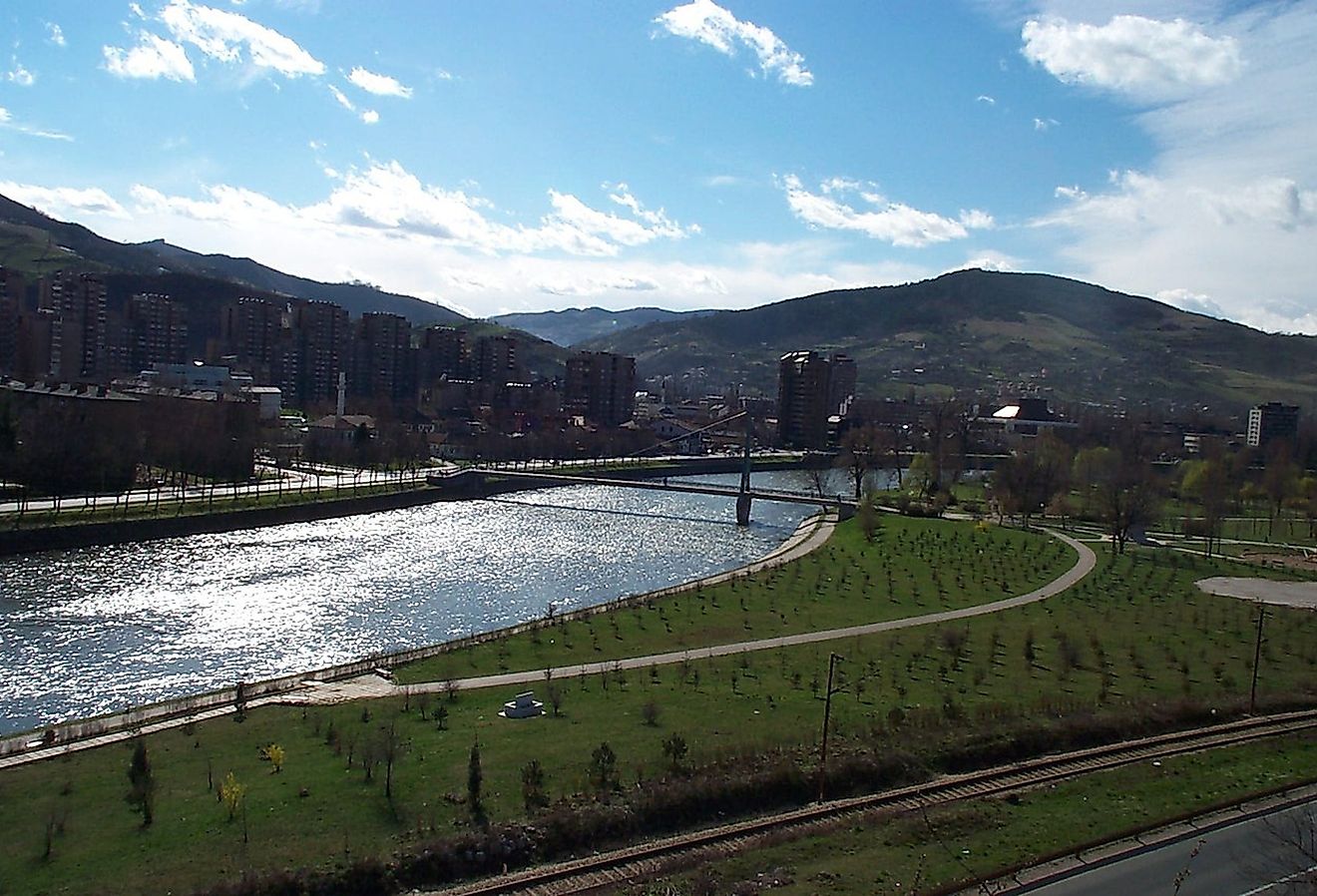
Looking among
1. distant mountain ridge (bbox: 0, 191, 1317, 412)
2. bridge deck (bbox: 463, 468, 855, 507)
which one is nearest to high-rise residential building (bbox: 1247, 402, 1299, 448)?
distant mountain ridge (bbox: 0, 191, 1317, 412)

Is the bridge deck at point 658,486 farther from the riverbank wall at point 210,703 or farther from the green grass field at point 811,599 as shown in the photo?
the riverbank wall at point 210,703

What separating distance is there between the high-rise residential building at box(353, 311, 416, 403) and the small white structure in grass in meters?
49.7

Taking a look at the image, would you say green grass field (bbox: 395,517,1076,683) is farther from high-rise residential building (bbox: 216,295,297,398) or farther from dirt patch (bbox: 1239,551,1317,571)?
high-rise residential building (bbox: 216,295,297,398)

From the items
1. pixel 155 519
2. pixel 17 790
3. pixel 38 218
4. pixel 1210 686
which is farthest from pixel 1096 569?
pixel 38 218

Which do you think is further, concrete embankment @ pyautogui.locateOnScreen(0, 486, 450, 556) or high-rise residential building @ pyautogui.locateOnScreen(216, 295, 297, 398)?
high-rise residential building @ pyautogui.locateOnScreen(216, 295, 297, 398)

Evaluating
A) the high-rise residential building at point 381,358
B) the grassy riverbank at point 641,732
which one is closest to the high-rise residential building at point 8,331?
the high-rise residential building at point 381,358

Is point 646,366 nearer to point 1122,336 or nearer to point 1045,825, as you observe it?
point 1122,336

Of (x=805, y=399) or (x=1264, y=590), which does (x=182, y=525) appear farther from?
(x=805, y=399)

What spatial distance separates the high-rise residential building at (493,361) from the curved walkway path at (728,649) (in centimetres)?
5089

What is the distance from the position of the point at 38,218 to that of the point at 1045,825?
397 ft

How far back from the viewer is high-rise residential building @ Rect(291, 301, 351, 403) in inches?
2306

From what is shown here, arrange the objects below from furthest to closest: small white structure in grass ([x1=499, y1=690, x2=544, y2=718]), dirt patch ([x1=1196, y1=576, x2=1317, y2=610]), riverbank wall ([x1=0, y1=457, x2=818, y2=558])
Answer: riverbank wall ([x1=0, y1=457, x2=818, y2=558]) < dirt patch ([x1=1196, y1=576, x2=1317, y2=610]) < small white structure in grass ([x1=499, y1=690, x2=544, y2=718])

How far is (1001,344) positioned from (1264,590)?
365 feet

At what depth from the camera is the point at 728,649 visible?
14.2 m
